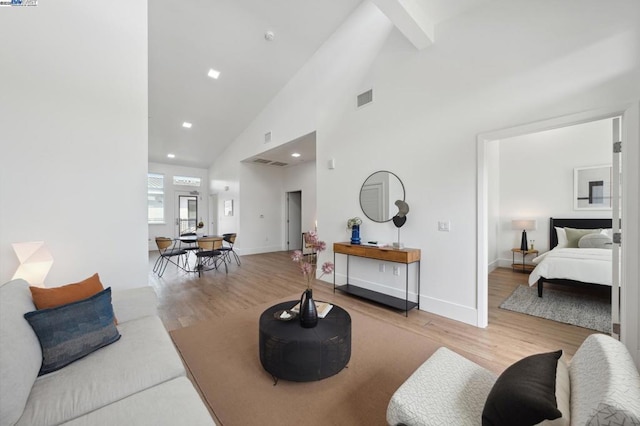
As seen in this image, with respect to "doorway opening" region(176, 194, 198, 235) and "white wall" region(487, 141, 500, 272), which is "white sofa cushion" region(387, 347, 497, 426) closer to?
"white wall" region(487, 141, 500, 272)

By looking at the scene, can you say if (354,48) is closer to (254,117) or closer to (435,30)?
(435,30)

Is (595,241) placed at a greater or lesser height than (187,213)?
lesser

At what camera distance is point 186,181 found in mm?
9820

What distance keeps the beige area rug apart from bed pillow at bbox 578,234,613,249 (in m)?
3.80

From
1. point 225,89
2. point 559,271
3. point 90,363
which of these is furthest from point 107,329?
point 225,89

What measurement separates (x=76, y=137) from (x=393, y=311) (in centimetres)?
423

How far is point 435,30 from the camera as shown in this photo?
3227 mm

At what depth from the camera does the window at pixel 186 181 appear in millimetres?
9586

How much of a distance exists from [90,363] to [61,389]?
204 millimetres

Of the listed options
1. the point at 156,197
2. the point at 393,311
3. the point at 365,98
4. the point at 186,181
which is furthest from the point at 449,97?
the point at 156,197

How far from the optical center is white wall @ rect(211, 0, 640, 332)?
2.28m

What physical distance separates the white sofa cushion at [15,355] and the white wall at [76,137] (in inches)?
48.1

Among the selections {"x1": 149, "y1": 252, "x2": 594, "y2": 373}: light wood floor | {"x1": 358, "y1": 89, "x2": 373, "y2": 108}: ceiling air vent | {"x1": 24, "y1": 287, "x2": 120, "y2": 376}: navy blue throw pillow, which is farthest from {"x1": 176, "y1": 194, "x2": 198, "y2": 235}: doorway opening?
{"x1": 24, "y1": 287, "x2": 120, "y2": 376}: navy blue throw pillow

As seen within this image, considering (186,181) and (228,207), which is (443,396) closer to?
(228,207)
